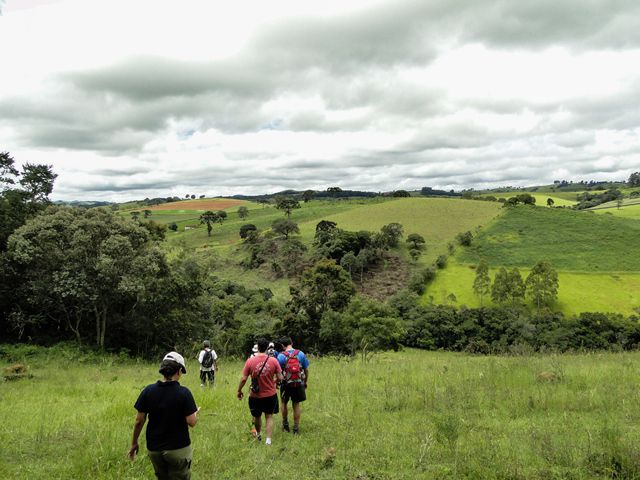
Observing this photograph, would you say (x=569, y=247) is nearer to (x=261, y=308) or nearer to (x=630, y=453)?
(x=261, y=308)

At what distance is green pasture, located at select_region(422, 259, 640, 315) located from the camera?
60.5 meters

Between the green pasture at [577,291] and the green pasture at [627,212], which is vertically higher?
the green pasture at [627,212]

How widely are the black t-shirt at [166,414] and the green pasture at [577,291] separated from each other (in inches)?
2553

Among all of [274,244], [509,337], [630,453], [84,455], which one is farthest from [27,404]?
[274,244]

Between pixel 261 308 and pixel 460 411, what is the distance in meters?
51.0

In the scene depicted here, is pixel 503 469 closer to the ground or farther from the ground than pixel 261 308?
farther from the ground

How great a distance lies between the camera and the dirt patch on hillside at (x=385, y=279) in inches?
2911

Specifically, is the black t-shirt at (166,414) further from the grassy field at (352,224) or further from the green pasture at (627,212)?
the green pasture at (627,212)

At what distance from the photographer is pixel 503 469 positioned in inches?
223

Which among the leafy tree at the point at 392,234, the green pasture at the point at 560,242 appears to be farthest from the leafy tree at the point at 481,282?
the leafy tree at the point at 392,234

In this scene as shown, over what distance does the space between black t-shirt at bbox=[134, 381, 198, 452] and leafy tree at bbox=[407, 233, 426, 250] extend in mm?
85295

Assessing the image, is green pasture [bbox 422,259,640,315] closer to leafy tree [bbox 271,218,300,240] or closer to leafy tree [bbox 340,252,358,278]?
leafy tree [bbox 340,252,358,278]

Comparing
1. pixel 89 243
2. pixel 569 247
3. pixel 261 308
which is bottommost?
pixel 261 308

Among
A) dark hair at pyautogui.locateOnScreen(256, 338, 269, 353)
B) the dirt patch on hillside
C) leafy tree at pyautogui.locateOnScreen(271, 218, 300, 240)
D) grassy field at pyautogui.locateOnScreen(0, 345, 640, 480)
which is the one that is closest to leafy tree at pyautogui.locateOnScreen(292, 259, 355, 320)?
the dirt patch on hillside
